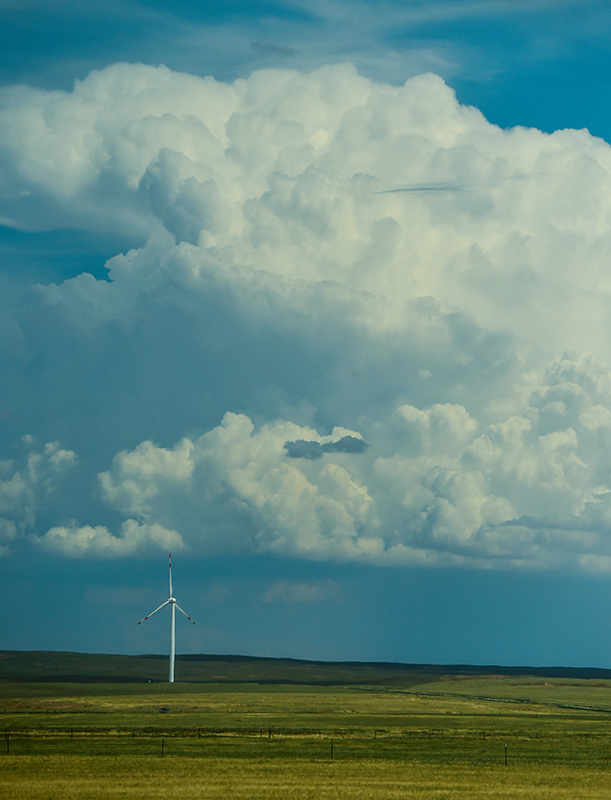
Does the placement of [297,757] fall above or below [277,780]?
below

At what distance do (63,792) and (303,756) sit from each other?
30.5 metres

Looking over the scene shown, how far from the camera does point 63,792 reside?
68.2 m

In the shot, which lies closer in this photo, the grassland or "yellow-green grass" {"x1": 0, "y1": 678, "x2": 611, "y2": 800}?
the grassland

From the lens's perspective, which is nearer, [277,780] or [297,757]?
[277,780]

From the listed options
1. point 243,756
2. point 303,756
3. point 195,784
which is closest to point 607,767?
point 303,756

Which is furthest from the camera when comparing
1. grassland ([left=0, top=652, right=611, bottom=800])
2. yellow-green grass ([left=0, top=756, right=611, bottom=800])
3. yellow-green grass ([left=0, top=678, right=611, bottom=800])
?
yellow-green grass ([left=0, top=678, right=611, bottom=800])

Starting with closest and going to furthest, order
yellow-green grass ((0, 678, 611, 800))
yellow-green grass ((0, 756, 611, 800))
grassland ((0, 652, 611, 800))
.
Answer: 1. yellow-green grass ((0, 756, 611, 800))
2. grassland ((0, 652, 611, 800))
3. yellow-green grass ((0, 678, 611, 800))

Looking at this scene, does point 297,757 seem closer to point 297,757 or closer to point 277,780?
point 297,757

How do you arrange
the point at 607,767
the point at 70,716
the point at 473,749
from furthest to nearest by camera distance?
the point at 70,716 < the point at 473,749 < the point at 607,767

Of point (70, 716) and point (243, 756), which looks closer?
point (243, 756)

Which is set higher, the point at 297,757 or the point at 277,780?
the point at 277,780

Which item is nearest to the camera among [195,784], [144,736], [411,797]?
[411,797]

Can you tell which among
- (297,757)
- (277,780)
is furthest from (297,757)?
(277,780)

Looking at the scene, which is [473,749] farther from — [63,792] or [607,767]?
[63,792]
